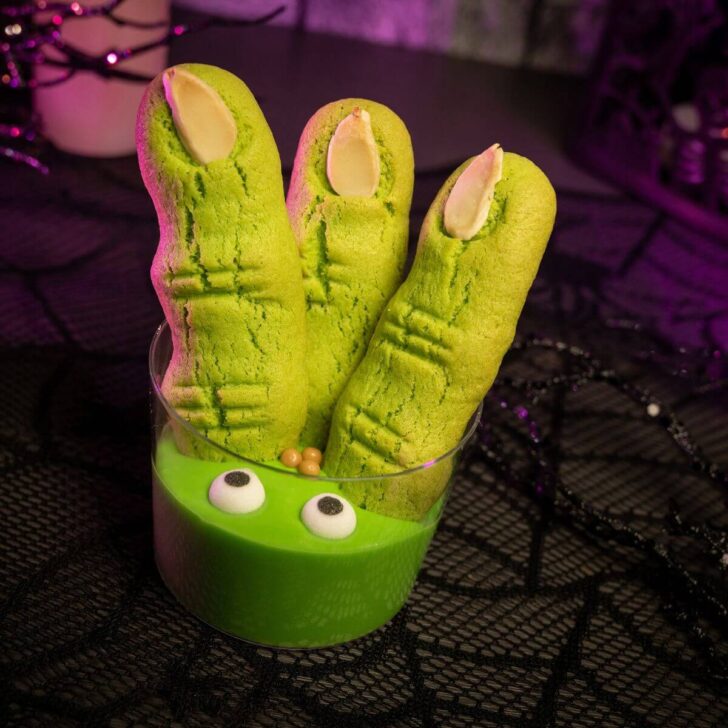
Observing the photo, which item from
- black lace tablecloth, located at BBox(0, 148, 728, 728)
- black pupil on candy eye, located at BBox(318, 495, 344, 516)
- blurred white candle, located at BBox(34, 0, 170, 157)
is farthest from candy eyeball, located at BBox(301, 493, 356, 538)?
blurred white candle, located at BBox(34, 0, 170, 157)

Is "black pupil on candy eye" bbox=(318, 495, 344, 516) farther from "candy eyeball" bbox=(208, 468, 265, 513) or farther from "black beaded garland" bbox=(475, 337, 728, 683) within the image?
"black beaded garland" bbox=(475, 337, 728, 683)

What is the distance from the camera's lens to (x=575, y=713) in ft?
1.99

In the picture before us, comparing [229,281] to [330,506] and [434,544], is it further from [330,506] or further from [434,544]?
[434,544]

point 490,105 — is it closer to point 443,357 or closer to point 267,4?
point 267,4

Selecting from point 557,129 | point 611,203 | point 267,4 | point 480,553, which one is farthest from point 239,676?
point 267,4

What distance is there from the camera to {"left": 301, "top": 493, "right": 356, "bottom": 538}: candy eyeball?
54 cm

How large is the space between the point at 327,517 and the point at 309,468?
0.06 m

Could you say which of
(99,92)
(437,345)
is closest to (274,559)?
(437,345)

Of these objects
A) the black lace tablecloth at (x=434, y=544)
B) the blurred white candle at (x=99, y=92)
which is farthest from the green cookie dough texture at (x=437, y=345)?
the blurred white candle at (x=99, y=92)

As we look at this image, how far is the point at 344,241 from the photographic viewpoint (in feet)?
1.89

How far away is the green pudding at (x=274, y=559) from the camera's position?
55 cm

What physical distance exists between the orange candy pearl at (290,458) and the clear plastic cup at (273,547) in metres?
0.03

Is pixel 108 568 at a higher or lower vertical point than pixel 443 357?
lower

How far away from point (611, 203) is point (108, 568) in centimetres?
92
